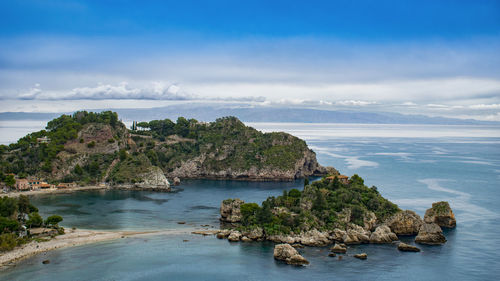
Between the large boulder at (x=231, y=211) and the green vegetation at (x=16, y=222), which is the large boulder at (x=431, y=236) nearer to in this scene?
the large boulder at (x=231, y=211)

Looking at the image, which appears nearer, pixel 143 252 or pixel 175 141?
pixel 143 252

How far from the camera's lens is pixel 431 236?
2275 inches

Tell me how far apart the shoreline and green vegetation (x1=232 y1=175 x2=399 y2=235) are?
11273 millimetres

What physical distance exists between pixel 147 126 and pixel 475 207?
103m

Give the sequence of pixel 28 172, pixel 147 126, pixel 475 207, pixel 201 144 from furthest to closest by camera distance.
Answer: pixel 147 126
pixel 201 144
pixel 28 172
pixel 475 207

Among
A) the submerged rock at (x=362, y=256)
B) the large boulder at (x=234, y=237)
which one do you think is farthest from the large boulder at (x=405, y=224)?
the large boulder at (x=234, y=237)

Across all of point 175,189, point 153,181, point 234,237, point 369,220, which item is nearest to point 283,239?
point 234,237

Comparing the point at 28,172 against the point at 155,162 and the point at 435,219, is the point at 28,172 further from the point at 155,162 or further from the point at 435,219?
the point at 435,219

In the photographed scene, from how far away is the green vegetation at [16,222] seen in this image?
53562mm

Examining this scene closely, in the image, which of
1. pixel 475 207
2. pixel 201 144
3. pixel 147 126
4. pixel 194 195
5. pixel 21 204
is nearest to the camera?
pixel 21 204

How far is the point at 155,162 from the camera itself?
122 meters

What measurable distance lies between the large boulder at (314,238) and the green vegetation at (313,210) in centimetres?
109

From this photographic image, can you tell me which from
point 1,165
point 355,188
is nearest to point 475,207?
point 355,188

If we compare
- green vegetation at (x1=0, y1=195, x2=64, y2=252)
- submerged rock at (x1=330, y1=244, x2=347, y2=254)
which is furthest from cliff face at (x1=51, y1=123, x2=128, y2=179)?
submerged rock at (x1=330, y1=244, x2=347, y2=254)
